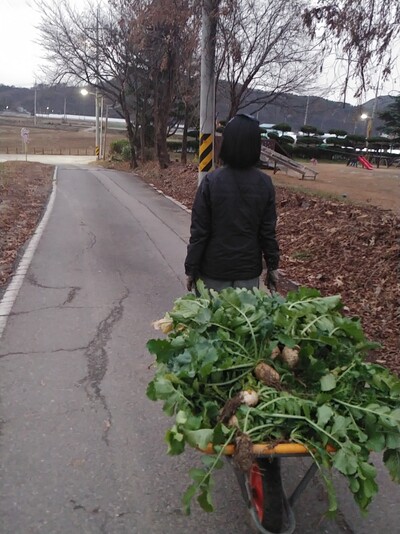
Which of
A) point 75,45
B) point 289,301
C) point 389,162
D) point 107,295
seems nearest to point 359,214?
point 107,295

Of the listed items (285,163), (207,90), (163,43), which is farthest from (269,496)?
(285,163)

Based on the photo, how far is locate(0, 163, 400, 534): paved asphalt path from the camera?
3.04 m

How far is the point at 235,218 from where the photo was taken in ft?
12.2

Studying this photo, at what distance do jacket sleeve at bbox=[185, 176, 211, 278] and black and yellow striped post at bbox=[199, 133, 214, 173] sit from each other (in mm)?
9146

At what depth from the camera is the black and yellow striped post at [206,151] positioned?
41.5ft

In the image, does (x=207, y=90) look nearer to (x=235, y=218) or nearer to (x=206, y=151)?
(x=206, y=151)

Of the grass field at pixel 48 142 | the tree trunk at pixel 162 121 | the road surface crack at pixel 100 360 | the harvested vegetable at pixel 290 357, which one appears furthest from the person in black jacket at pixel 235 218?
the grass field at pixel 48 142

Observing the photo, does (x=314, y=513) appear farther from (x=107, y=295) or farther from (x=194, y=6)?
(x=194, y=6)

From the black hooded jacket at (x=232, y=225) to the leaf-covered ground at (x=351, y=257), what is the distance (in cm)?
208

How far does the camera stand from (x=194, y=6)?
11.3 metres

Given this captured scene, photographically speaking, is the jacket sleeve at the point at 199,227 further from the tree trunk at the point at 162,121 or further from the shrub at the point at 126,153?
the shrub at the point at 126,153

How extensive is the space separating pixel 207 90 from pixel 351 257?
6240mm

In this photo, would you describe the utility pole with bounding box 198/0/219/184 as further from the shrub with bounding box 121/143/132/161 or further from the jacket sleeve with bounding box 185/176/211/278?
the shrub with bounding box 121/143/132/161

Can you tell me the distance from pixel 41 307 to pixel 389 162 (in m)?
46.3
